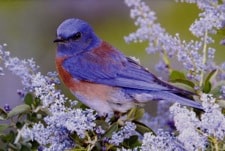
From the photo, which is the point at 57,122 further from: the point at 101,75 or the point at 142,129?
the point at 101,75

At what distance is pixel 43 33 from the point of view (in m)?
5.48

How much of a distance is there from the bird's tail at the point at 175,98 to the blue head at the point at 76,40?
1.31 ft

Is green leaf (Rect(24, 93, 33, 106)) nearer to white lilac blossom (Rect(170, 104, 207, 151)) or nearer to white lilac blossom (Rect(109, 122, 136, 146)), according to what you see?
white lilac blossom (Rect(109, 122, 136, 146))

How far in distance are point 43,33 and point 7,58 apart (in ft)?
11.1

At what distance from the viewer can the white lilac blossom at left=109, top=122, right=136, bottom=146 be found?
1.86 meters

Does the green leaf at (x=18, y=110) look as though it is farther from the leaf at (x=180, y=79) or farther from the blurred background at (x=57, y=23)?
the blurred background at (x=57, y=23)

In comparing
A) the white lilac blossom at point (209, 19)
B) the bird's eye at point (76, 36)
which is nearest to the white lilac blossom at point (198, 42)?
the white lilac blossom at point (209, 19)

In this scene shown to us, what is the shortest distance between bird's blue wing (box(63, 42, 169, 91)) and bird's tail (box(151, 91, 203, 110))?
0.02 metres

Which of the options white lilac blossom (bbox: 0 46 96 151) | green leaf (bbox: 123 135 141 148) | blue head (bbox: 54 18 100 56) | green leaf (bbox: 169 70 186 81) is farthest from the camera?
blue head (bbox: 54 18 100 56)

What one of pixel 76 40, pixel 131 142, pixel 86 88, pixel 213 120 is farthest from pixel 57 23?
pixel 213 120

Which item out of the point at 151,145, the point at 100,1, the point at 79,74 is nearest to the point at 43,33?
the point at 100,1

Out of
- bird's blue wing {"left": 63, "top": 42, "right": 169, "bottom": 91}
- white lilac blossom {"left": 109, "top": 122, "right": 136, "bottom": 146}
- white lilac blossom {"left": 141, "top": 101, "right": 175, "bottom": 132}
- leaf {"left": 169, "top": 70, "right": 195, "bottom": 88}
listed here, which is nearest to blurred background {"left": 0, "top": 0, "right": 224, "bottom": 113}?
bird's blue wing {"left": 63, "top": 42, "right": 169, "bottom": 91}

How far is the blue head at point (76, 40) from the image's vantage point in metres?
2.52

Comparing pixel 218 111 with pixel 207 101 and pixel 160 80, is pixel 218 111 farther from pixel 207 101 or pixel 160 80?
pixel 160 80
